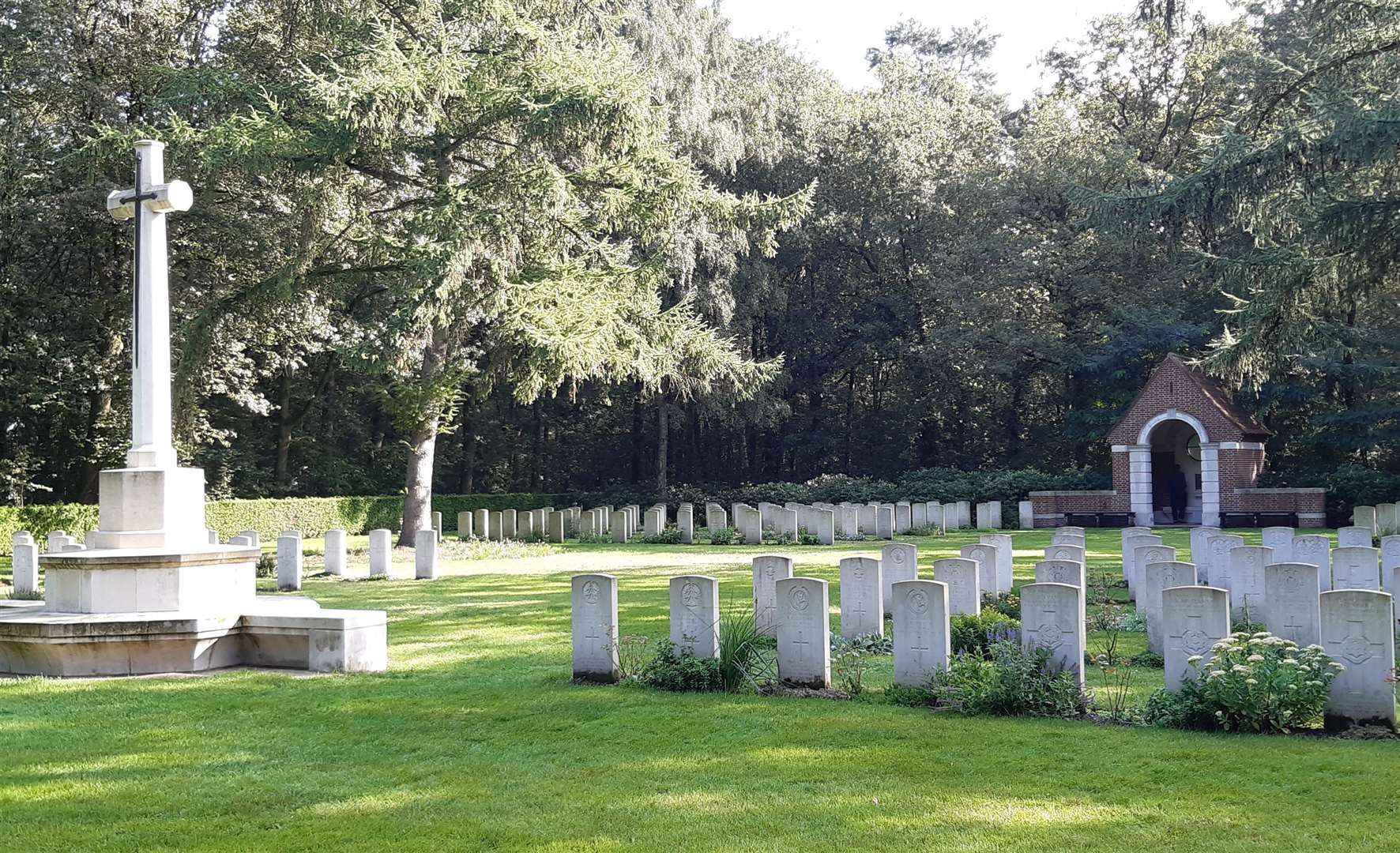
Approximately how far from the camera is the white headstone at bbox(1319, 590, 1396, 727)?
6980mm

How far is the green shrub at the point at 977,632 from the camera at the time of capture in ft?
31.1

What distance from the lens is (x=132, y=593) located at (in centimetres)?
995

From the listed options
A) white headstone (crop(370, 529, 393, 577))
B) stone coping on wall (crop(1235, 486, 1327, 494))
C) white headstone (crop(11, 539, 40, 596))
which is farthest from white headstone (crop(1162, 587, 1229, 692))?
stone coping on wall (crop(1235, 486, 1327, 494))

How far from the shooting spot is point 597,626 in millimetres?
9109

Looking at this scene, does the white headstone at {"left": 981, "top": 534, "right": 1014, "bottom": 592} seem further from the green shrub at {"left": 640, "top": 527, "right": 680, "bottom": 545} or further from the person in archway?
the person in archway

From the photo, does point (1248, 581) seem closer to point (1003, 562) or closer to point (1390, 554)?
point (1390, 554)

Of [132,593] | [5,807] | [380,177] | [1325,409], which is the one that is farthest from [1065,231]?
[5,807]

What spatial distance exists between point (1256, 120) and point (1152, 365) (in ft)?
39.5

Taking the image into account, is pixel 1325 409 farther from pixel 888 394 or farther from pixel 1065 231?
pixel 888 394

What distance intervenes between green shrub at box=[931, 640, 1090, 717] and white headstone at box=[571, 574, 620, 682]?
2.51 m

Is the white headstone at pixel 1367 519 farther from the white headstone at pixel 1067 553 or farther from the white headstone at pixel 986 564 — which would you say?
the white headstone at pixel 986 564

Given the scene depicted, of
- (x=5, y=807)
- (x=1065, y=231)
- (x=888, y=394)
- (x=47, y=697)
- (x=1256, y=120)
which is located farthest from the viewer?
(x=888, y=394)

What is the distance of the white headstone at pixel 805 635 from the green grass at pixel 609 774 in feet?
1.37

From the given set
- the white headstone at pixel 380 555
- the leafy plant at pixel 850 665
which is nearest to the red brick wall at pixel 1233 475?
the white headstone at pixel 380 555
